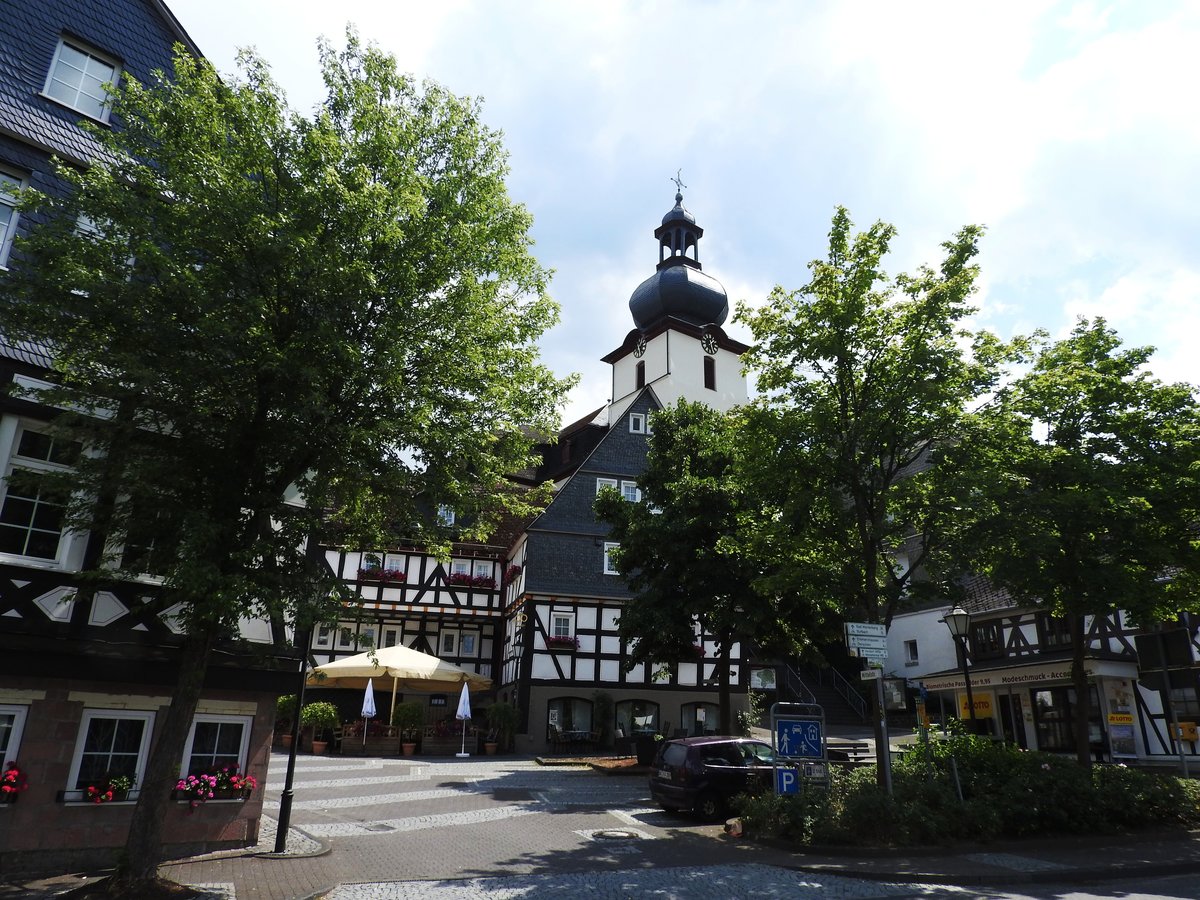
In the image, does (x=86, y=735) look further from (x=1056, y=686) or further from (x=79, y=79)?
(x=1056, y=686)

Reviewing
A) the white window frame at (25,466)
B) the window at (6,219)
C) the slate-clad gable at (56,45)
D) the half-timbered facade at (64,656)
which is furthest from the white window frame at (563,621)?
the window at (6,219)

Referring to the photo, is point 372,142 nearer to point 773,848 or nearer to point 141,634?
point 141,634

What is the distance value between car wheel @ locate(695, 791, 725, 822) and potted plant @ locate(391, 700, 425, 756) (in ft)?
43.8

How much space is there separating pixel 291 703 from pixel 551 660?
9258mm

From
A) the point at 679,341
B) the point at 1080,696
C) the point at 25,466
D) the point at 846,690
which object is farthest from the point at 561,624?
the point at 679,341

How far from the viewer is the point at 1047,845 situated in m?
12.2

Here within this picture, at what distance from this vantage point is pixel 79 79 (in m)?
13.1

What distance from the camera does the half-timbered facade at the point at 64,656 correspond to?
10.1 m

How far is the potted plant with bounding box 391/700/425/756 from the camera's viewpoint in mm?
25516

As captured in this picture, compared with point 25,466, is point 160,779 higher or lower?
lower

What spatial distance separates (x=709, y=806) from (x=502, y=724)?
1457 centimetres

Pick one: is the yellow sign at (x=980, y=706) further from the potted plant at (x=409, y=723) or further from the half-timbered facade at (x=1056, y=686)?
the potted plant at (x=409, y=723)

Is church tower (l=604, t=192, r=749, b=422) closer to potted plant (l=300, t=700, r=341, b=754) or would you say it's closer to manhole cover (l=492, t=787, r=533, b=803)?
potted plant (l=300, t=700, r=341, b=754)

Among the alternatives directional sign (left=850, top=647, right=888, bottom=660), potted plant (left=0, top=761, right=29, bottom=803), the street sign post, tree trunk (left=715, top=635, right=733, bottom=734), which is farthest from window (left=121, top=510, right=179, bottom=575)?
tree trunk (left=715, top=635, right=733, bottom=734)
